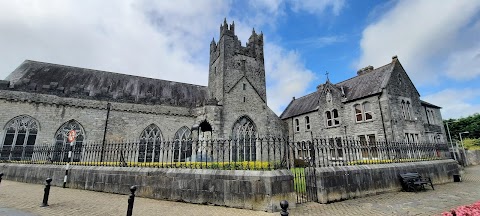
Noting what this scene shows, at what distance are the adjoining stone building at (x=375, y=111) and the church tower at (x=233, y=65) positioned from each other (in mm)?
6928

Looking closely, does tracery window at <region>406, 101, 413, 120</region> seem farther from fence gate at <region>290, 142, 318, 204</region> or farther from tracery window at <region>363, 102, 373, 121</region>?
fence gate at <region>290, 142, 318, 204</region>

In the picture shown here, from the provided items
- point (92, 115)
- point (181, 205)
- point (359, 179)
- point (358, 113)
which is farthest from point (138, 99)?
point (358, 113)

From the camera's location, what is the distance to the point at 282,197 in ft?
23.3

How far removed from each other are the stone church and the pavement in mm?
7917

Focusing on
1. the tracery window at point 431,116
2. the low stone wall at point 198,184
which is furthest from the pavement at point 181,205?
the tracery window at point 431,116

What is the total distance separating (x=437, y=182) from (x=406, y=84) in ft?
43.3

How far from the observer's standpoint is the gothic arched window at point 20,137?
16.7 metres

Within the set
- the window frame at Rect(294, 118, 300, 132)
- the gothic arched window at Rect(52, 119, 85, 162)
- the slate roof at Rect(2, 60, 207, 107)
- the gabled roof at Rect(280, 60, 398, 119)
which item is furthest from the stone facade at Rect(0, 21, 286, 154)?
the gabled roof at Rect(280, 60, 398, 119)

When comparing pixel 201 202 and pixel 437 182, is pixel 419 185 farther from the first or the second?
pixel 201 202

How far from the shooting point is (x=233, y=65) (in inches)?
957

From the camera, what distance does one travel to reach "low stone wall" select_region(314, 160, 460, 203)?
816 centimetres

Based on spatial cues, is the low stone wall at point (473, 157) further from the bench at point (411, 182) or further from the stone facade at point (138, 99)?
the bench at point (411, 182)

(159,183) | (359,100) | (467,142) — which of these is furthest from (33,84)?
(467,142)

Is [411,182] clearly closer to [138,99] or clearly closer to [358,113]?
[358,113]
